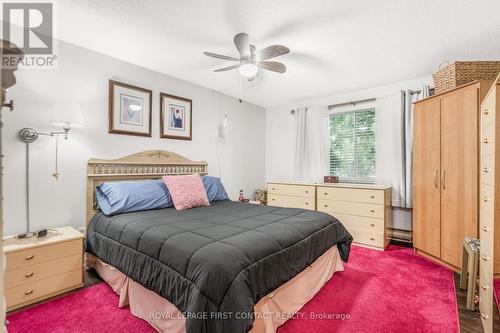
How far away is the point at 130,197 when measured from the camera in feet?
8.45

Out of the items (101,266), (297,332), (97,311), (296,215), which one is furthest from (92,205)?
(297,332)

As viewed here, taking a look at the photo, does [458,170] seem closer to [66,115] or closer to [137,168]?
[137,168]

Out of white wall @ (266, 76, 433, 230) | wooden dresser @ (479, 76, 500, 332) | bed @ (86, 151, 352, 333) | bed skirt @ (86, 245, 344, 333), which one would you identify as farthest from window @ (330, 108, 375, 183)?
wooden dresser @ (479, 76, 500, 332)

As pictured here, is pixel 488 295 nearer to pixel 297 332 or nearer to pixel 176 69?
pixel 297 332

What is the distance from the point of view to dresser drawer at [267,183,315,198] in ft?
13.5

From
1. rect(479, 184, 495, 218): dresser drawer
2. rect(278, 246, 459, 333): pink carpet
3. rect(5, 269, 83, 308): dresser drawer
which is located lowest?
rect(278, 246, 459, 333): pink carpet

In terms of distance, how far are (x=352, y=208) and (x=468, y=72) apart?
6.89 ft

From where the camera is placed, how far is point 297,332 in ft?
5.60

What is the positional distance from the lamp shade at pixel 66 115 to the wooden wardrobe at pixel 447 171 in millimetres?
3880

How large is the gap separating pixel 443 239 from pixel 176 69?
389cm

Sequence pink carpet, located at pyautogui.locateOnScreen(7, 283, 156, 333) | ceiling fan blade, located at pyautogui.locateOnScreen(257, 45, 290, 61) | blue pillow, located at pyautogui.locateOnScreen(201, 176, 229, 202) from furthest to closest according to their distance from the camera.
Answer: blue pillow, located at pyautogui.locateOnScreen(201, 176, 229, 202)
ceiling fan blade, located at pyautogui.locateOnScreen(257, 45, 290, 61)
pink carpet, located at pyautogui.locateOnScreen(7, 283, 156, 333)

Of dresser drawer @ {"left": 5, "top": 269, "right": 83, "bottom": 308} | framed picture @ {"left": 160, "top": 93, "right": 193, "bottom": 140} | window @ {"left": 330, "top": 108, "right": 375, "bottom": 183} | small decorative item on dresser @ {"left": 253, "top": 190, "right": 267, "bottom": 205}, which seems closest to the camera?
dresser drawer @ {"left": 5, "top": 269, "right": 83, "bottom": 308}

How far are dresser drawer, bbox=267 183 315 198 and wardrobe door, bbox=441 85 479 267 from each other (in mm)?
1796

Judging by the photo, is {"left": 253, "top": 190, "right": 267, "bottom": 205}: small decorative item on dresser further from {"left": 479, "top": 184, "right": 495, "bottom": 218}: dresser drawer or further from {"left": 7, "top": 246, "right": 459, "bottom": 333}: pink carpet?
{"left": 479, "top": 184, "right": 495, "bottom": 218}: dresser drawer
